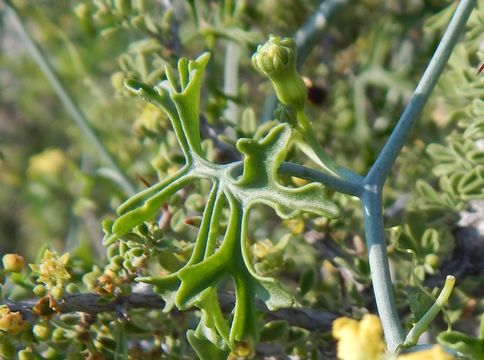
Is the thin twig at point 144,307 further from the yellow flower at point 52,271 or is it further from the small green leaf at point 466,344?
the small green leaf at point 466,344

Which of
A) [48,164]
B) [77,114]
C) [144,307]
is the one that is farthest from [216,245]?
[48,164]

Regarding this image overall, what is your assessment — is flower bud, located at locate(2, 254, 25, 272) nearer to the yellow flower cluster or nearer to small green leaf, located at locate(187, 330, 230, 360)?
small green leaf, located at locate(187, 330, 230, 360)

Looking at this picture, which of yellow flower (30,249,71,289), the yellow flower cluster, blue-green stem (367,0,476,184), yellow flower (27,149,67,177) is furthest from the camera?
yellow flower (27,149,67,177)

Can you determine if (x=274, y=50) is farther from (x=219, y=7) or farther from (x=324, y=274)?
(x=324, y=274)

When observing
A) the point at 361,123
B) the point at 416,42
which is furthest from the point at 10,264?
the point at 416,42

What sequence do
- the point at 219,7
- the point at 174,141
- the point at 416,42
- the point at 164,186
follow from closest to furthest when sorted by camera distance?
the point at 164,186 → the point at 174,141 → the point at 219,7 → the point at 416,42

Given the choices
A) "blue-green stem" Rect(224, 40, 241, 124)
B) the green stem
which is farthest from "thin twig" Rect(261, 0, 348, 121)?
the green stem
